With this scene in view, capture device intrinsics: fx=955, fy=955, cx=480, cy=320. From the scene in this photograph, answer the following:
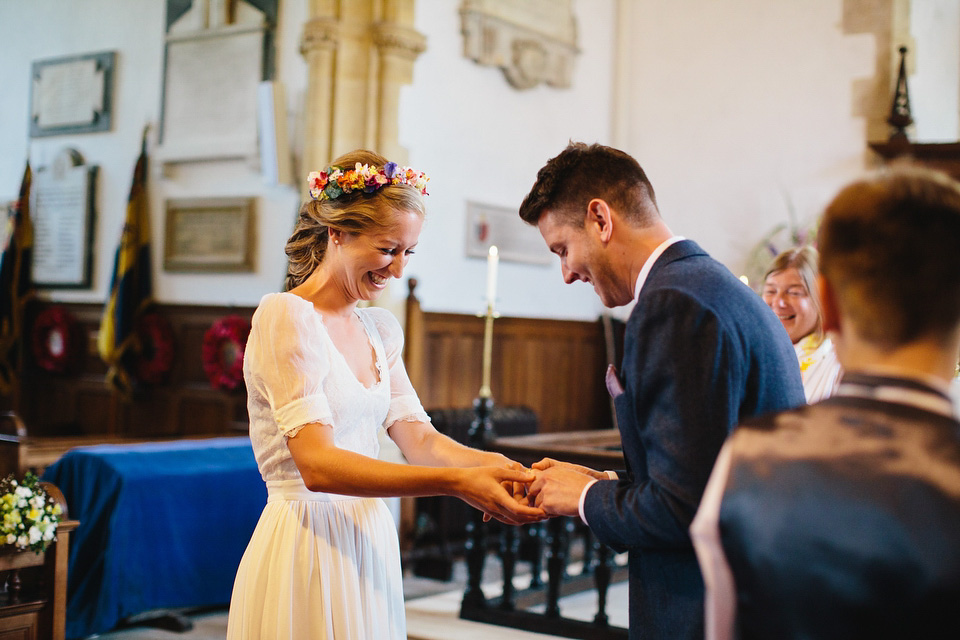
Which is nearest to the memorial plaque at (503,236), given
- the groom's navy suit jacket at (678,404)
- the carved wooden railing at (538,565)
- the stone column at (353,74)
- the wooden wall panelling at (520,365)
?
the wooden wall panelling at (520,365)

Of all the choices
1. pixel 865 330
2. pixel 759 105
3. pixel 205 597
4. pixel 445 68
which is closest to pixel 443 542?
pixel 205 597

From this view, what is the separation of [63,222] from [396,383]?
586 cm

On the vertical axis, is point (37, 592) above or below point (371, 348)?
below

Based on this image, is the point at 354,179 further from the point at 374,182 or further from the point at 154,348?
the point at 154,348

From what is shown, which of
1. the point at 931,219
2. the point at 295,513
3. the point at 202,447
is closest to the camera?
the point at 931,219

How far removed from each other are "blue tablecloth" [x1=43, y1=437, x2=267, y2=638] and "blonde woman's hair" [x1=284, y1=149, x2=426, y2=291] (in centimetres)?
234

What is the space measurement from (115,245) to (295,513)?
553 centimetres

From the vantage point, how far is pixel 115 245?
6.92m

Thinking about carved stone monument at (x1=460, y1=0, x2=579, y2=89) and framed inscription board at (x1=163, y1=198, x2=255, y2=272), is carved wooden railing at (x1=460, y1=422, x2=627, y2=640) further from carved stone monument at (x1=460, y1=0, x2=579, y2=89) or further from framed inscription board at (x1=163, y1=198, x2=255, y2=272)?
carved stone monument at (x1=460, y1=0, x2=579, y2=89)

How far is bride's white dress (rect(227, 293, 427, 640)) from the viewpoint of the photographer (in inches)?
73.5

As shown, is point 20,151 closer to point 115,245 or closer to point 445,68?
point 115,245

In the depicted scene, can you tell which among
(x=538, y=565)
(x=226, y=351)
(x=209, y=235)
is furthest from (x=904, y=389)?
(x=209, y=235)

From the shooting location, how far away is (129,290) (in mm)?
6395

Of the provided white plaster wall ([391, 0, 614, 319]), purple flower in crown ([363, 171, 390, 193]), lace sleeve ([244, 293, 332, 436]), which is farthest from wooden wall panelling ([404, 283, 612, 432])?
lace sleeve ([244, 293, 332, 436])
